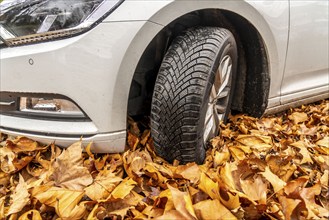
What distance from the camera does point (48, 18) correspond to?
1475 millimetres

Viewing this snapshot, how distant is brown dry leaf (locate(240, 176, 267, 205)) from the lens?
128cm

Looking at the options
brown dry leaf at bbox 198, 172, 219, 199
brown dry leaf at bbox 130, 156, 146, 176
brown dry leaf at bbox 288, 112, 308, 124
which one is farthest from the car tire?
brown dry leaf at bbox 288, 112, 308, 124

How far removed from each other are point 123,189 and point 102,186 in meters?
0.10

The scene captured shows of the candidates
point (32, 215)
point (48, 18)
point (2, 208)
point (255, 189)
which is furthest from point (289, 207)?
point (48, 18)

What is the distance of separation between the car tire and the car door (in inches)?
23.2

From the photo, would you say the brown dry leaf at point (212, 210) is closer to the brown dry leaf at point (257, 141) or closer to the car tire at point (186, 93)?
the car tire at point (186, 93)

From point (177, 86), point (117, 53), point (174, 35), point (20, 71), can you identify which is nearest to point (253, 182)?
point (177, 86)

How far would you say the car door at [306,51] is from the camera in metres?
2.09

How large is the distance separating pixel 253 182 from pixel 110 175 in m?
0.60

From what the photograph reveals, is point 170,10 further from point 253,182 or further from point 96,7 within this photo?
point 253,182

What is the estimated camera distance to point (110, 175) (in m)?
1.51

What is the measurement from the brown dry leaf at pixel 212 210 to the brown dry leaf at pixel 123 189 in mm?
290

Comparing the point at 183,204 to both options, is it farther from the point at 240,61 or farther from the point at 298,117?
the point at 298,117

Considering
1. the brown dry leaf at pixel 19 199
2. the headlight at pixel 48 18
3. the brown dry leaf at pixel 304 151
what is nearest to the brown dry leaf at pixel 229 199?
the brown dry leaf at pixel 304 151
